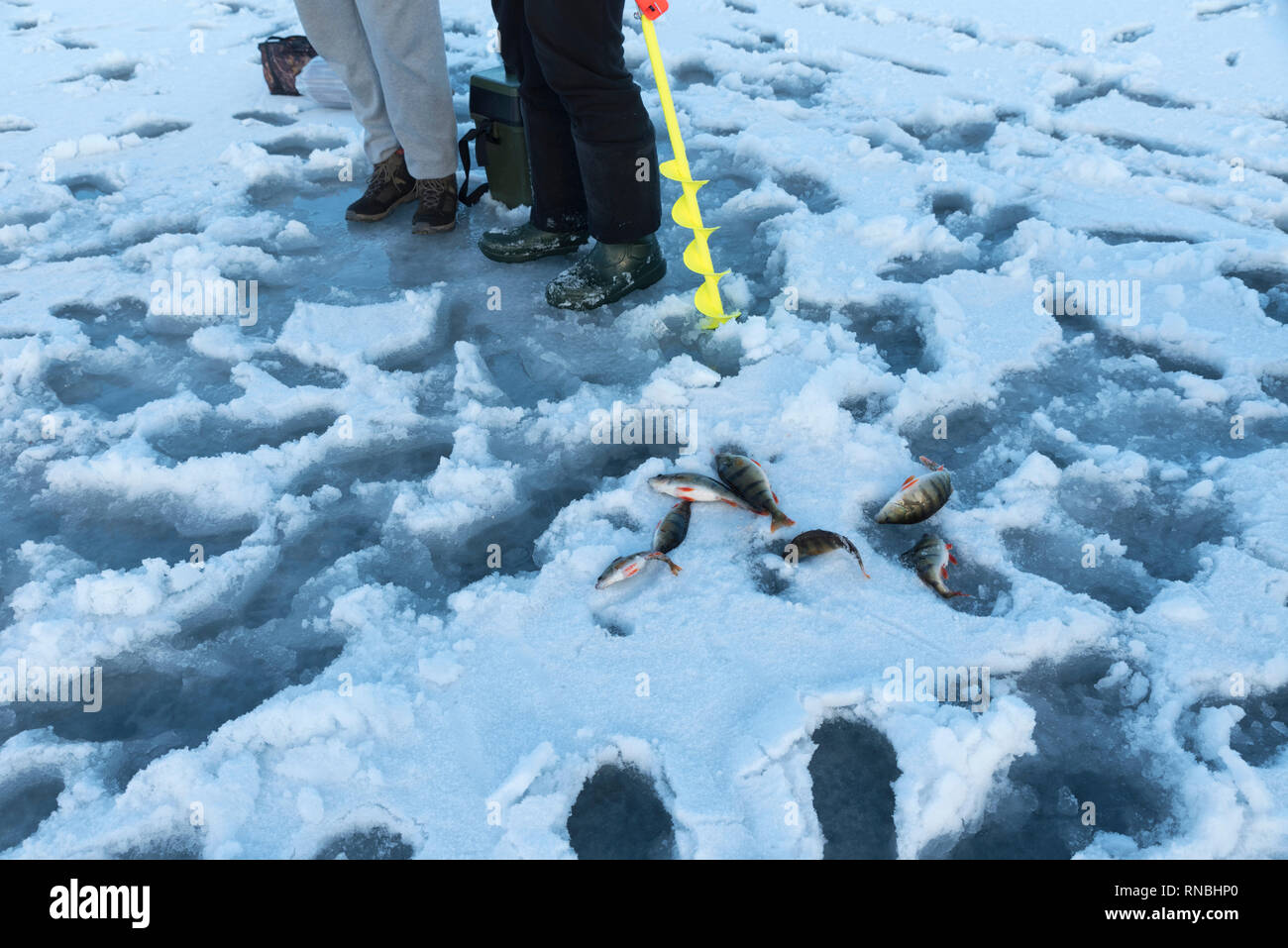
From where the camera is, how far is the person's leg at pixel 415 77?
9.27ft

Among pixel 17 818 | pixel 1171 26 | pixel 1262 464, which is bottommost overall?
pixel 17 818

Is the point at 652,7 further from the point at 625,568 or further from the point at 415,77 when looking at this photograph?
the point at 625,568

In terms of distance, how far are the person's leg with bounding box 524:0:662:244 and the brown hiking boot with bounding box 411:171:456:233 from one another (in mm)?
690

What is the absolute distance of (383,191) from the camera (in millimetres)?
3342

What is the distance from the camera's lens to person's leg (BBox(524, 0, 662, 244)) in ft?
7.75

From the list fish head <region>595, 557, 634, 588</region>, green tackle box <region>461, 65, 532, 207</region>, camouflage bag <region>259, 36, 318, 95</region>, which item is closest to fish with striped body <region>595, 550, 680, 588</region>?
fish head <region>595, 557, 634, 588</region>

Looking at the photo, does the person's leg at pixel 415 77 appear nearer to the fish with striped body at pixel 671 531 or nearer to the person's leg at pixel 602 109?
the person's leg at pixel 602 109

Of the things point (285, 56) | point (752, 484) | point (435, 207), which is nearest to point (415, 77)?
point (435, 207)

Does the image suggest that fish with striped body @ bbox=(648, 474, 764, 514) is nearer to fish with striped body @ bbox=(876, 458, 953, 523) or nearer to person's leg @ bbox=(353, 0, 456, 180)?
fish with striped body @ bbox=(876, 458, 953, 523)

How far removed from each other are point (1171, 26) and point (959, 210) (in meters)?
2.40

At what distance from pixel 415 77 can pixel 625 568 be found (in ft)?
6.64

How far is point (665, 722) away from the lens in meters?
1.60

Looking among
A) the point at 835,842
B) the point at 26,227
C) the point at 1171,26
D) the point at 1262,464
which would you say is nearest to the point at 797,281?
the point at 1262,464
